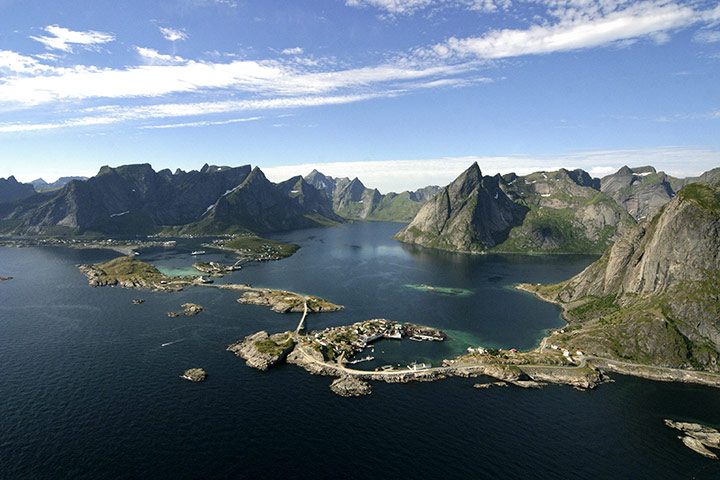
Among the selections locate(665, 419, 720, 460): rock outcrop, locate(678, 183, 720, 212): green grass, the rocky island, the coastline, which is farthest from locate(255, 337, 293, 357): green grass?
locate(678, 183, 720, 212): green grass

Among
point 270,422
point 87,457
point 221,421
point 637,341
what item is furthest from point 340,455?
point 637,341

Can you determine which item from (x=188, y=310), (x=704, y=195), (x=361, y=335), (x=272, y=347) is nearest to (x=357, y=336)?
(x=361, y=335)

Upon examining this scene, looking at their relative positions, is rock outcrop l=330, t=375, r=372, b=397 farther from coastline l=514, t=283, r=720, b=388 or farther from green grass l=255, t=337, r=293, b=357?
coastline l=514, t=283, r=720, b=388

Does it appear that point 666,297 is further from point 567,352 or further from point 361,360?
point 361,360

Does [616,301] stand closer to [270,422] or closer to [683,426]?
[683,426]

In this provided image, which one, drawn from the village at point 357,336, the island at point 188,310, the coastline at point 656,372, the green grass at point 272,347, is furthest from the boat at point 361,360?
the island at point 188,310

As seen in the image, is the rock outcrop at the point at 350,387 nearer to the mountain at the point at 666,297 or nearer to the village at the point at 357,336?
the village at the point at 357,336

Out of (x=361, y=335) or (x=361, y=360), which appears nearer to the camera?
(x=361, y=360)
